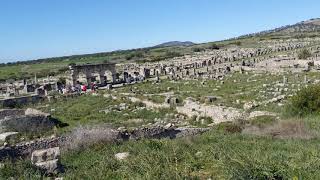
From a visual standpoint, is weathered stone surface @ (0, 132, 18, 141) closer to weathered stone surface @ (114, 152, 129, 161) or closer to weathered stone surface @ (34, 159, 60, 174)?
weathered stone surface @ (114, 152, 129, 161)

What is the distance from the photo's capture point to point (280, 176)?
8.55 m

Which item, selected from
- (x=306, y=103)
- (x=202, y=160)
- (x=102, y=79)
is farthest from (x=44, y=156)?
(x=102, y=79)

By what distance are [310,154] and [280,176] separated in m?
2.33

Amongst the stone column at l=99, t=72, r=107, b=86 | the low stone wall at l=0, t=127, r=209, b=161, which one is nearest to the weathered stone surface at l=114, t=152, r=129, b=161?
the low stone wall at l=0, t=127, r=209, b=161

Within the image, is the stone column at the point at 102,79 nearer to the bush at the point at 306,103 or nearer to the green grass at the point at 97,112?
the green grass at the point at 97,112

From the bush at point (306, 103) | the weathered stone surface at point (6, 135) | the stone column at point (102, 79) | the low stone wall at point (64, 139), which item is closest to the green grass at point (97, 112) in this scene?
the weathered stone surface at point (6, 135)

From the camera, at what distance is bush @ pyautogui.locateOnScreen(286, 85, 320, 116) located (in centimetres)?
1903

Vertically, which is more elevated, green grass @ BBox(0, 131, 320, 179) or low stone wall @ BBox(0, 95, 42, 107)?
green grass @ BBox(0, 131, 320, 179)

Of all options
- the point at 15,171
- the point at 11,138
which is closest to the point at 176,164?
the point at 15,171

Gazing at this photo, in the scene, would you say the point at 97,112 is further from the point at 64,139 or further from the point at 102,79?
the point at 102,79

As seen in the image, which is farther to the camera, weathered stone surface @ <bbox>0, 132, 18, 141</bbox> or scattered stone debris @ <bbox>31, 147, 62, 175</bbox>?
weathered stone surface @ <bbox>0, 132, 18, 141</bbox>

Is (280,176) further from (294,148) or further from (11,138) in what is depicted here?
(11,138)

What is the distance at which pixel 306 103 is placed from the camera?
1938 centimetres

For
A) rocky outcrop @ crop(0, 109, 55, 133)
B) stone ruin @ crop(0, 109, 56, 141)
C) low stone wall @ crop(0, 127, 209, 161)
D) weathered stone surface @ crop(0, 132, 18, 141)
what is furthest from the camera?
rocky outcrop @ crop(0, 109, 55, 133)
